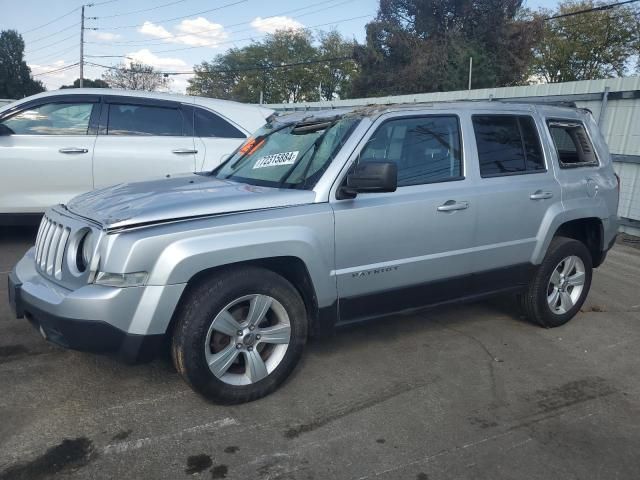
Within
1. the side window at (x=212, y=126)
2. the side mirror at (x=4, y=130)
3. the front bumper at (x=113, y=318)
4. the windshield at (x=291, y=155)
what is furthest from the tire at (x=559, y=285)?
the side mirror at (x=4, y=130)

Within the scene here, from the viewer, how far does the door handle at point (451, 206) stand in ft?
13.2

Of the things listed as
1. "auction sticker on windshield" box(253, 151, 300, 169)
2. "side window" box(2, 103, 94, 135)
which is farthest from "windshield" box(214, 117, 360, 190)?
"side window" box(2, 103, 94, 135)

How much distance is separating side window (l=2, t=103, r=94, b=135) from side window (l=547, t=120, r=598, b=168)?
511 centimetres

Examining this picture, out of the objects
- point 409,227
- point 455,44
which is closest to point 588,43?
point 455,44

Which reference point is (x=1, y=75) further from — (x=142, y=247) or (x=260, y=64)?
(x=142, y=247)

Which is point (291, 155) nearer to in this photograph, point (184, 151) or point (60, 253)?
point (60, 253)

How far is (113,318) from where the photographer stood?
2.97 meters

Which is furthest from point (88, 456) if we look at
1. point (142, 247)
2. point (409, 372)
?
point (409, 372)

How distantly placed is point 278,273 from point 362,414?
39.0 inches

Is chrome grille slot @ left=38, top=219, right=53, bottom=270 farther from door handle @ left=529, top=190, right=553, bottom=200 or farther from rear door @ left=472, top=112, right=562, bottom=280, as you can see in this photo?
door handle @ left=529, top=190, right=553, bottom=200

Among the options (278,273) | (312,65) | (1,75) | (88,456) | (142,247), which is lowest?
(88,456)

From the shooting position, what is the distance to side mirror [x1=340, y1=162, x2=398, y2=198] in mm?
3447

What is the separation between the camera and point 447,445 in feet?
10.0

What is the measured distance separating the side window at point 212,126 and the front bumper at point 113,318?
4.42 meters
